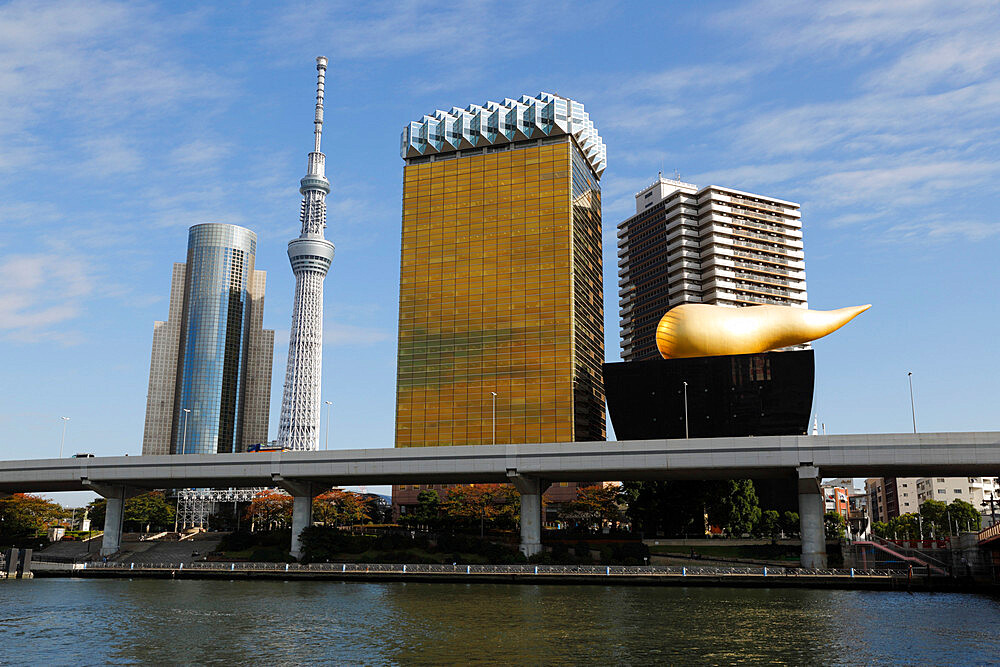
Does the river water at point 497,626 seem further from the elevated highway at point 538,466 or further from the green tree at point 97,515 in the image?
the green tree at point 97,515

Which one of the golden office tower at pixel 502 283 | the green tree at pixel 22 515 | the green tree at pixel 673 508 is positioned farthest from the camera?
the golden office tower at pixel 502 283

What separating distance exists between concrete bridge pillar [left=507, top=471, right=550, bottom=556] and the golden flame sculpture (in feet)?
74.3

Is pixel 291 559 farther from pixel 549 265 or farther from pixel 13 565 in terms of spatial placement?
pixel 549 265

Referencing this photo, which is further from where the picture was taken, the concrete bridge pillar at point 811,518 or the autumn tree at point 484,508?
the autumn tree at point 484,508

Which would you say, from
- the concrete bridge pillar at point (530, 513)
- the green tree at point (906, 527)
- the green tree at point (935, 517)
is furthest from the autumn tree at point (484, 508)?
the green tree at point (935, 517)

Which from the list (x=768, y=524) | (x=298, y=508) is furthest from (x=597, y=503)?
(x=298, y=508)

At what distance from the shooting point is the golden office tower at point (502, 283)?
494 feet

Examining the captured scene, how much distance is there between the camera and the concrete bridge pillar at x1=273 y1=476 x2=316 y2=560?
92812mm

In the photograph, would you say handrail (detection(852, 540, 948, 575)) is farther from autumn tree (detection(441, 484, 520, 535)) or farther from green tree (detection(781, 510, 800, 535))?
autumn tree (detection(441, 484, 520, 535))

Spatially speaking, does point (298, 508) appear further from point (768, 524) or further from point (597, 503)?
point (768, 524)

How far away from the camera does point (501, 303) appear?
15512 centimetres

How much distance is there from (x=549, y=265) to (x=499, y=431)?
2955 centimetres

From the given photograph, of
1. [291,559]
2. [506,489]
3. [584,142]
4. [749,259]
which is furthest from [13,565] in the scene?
[749,259]

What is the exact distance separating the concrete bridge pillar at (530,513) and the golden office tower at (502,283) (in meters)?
55.7
